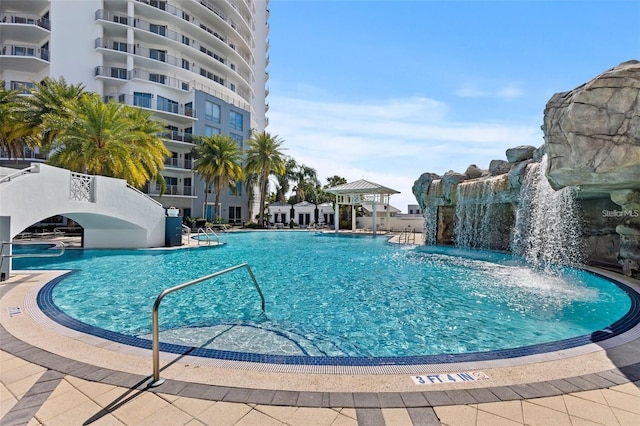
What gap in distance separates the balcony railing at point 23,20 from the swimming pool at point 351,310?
28628mm

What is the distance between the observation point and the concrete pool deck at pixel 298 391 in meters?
2.70

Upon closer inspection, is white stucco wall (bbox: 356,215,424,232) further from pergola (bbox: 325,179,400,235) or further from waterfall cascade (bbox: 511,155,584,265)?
waterfall cascade (bbox: 511,155,584,265)

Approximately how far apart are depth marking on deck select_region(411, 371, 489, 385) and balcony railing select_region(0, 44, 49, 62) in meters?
39.1

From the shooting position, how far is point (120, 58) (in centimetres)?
3102

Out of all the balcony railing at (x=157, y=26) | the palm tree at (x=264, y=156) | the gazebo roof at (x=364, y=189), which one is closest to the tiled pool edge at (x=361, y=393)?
the gazebo roof at (x=364, y=189)

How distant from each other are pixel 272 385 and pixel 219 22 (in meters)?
42.3

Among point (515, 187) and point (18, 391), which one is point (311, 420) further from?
point (515, 187)

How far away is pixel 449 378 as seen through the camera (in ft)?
11.2

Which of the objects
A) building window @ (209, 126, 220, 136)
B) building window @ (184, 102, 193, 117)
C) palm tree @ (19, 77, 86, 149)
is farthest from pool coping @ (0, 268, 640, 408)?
building window @ (209, 126, 220, 136)

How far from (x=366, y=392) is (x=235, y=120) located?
39.8m

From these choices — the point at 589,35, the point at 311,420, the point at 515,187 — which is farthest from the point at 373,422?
the point at 515,187

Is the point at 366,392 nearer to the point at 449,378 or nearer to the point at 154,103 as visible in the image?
the point at 449,378

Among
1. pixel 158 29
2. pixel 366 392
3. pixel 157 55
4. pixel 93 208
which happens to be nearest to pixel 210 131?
pixel 157 55

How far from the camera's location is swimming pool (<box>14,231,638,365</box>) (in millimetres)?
4867
